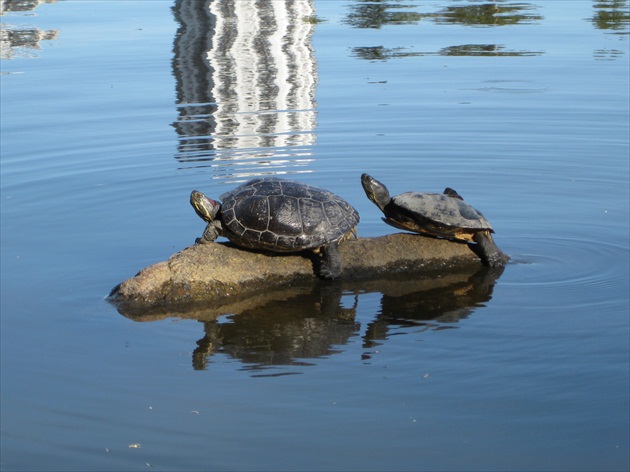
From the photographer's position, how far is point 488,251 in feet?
30.4

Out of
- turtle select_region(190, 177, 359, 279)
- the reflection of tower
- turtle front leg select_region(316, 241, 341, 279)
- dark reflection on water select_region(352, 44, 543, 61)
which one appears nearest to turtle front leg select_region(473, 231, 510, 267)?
turtle select_region(190, 177, 359, 279)

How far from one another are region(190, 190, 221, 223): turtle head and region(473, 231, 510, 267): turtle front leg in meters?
2.28

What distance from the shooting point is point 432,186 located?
11633 millimetres

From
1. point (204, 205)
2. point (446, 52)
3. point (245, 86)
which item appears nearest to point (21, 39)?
A: point (245, 86)

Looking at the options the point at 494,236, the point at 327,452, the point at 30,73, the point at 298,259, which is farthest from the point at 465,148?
the point at 30,73

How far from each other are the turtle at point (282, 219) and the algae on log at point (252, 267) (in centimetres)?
14

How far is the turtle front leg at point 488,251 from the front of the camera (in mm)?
9242

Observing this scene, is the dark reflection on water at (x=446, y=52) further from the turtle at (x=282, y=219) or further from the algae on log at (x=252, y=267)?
the turtle at (x=282, y=219)

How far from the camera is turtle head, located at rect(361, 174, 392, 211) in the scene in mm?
9398

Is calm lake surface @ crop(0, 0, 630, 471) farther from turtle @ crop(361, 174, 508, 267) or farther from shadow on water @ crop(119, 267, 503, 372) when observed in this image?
turtle @ crop(361, 174, 508, 267)

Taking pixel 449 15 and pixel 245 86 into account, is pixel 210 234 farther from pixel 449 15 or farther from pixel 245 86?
pixel 449 15

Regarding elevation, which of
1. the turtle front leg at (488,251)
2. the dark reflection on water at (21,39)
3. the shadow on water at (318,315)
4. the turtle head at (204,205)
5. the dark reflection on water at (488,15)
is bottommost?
the shadow on water at (318,315)

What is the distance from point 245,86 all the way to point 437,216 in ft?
27.5

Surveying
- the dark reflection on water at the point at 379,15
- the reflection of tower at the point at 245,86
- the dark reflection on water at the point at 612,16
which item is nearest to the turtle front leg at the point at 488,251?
the reflection of tower at the point at 245,86
